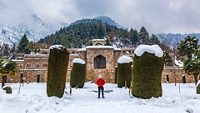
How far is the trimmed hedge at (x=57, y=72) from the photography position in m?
16.3

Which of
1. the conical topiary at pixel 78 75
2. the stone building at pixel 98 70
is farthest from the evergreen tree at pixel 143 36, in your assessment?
the conical topiary at pixel 78 75

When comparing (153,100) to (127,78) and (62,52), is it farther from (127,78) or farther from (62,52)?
(127,78)

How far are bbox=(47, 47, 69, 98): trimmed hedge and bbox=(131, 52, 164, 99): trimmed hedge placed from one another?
4.43 m

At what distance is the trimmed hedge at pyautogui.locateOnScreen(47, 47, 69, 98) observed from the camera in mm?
16297

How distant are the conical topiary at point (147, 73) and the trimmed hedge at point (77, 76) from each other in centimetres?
1088

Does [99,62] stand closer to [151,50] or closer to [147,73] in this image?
[151,50]

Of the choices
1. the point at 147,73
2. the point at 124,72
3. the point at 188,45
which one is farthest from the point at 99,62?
the point at 147,73

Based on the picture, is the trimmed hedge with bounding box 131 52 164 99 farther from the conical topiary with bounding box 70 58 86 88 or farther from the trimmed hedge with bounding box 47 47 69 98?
the conical topiary with bounding box 70 58 86 88

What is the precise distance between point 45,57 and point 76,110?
1792 inches

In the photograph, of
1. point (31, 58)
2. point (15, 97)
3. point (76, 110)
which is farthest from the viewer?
point (31, 58)

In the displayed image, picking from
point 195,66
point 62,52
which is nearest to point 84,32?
point 195,66

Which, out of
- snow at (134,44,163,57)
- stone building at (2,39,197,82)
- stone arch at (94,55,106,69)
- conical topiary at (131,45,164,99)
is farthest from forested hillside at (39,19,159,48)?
conical topiary at (131,45,164,99)

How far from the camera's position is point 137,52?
16234mm

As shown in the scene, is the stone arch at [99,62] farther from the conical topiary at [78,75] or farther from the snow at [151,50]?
the snow at [151,50]
